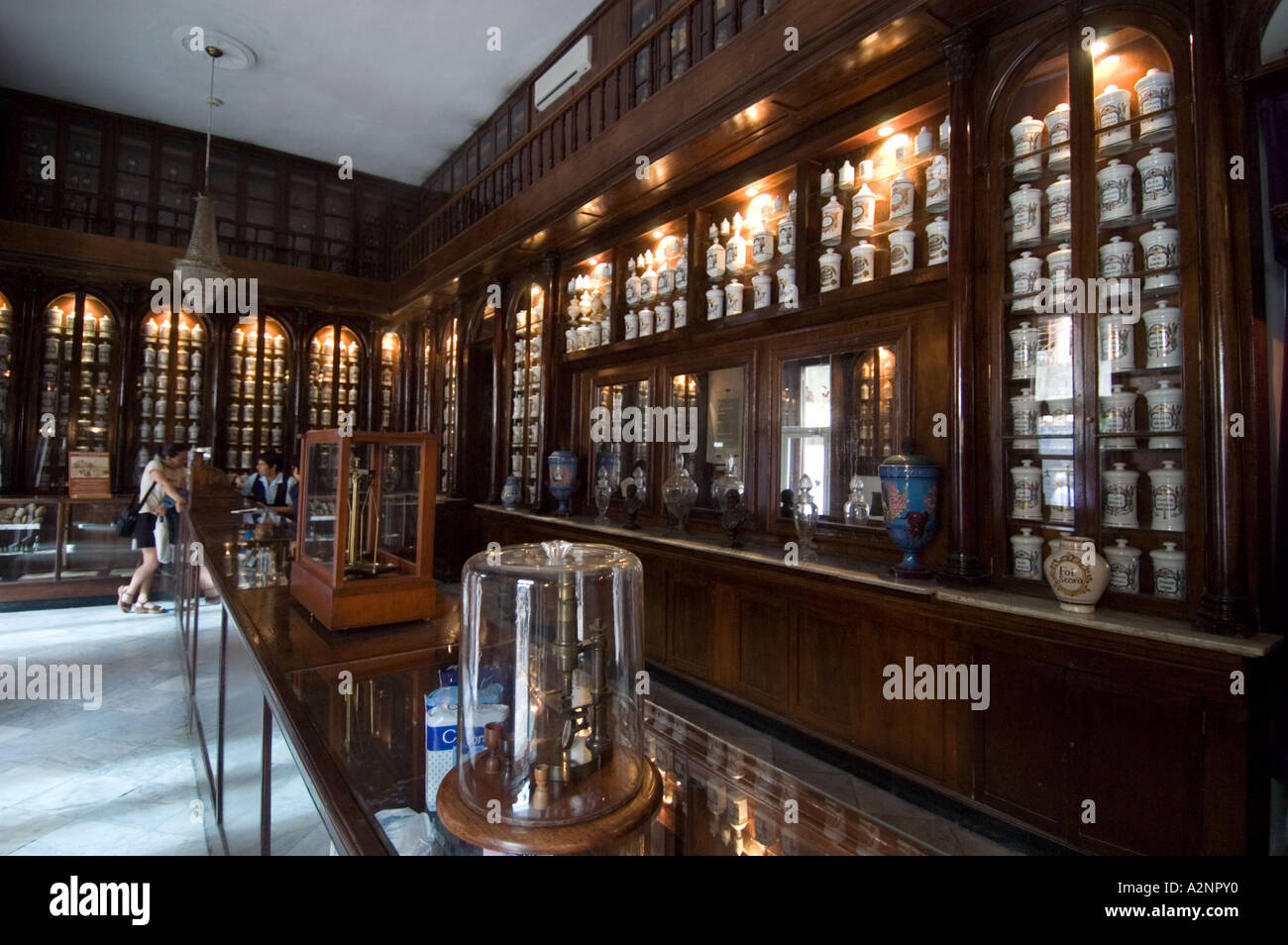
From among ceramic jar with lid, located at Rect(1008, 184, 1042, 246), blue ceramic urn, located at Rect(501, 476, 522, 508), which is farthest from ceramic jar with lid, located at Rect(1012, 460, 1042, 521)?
blue ceramic urn, located at Rect(501, 476, 522, 508)

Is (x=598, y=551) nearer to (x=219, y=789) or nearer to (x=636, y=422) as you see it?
(x=219, y=789)

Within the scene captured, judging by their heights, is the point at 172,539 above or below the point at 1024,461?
below

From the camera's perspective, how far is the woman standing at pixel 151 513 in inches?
241

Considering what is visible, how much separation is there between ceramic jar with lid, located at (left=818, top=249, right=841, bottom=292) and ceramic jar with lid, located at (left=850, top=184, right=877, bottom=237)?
178 millimetres

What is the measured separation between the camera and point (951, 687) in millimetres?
2877

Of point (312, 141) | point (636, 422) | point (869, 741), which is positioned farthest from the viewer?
point (312, 141)

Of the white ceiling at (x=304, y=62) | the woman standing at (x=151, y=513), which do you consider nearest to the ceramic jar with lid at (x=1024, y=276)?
the white ceiling at (x=304, y=62)

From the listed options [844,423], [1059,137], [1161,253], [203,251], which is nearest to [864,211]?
[1059,137]

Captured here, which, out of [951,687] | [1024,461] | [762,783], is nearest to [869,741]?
[951,687]

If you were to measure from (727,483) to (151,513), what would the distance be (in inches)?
219

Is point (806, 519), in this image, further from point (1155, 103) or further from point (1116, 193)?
point (1155, 103)

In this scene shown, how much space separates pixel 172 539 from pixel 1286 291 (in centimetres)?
837

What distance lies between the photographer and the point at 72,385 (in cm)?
800

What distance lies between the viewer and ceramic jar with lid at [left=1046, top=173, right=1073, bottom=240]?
111 inches
